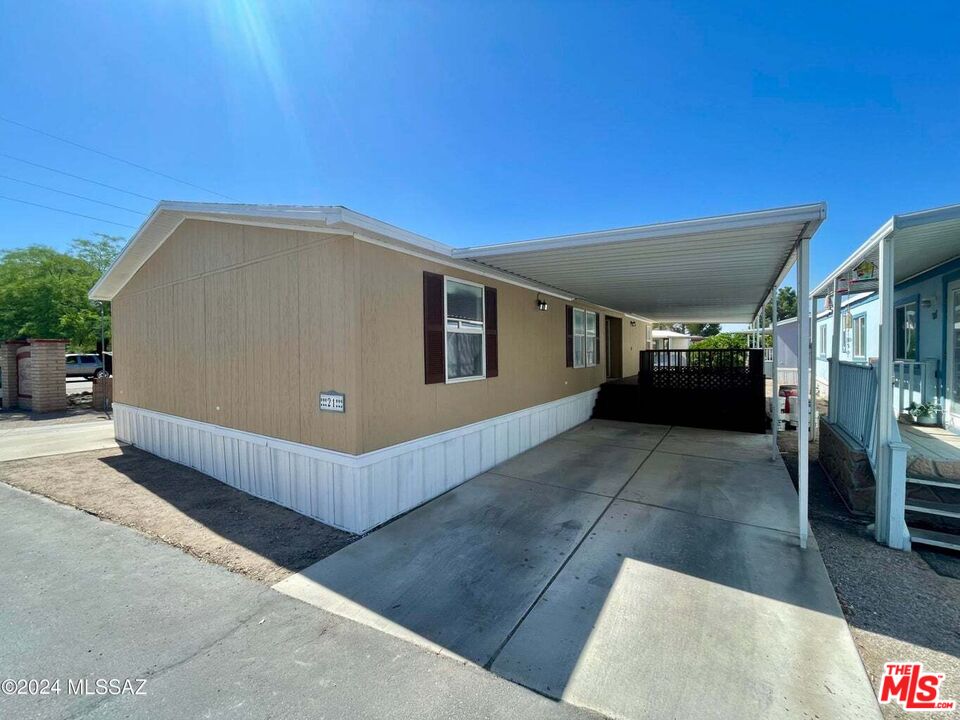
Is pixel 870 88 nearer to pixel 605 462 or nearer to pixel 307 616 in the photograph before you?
pixel 605 462

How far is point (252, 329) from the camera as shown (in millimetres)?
4719

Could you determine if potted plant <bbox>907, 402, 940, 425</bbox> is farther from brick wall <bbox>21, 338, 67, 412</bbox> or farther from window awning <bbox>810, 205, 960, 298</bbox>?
brick wall <bbox>21, 338, 67, 412</bbox>

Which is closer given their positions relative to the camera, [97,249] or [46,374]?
[46,374]

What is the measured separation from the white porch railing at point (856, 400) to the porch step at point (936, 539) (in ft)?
3.06

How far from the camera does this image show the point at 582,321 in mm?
9219

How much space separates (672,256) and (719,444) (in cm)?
394

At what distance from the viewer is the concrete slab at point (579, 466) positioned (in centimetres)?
493

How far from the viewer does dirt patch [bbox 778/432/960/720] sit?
2.10m

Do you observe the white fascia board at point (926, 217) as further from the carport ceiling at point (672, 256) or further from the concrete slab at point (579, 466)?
the concrete slab at point (579, 466)

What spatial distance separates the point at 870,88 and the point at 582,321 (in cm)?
572

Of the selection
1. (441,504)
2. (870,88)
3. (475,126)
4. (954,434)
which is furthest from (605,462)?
(870,88)

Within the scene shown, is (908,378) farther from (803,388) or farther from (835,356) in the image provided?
(803,388)

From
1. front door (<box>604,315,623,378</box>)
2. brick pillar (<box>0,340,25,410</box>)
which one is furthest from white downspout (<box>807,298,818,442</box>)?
brick pillar (<box>0,340,25,410</box>)

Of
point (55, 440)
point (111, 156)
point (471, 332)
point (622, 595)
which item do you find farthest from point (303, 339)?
point (111, 156)
